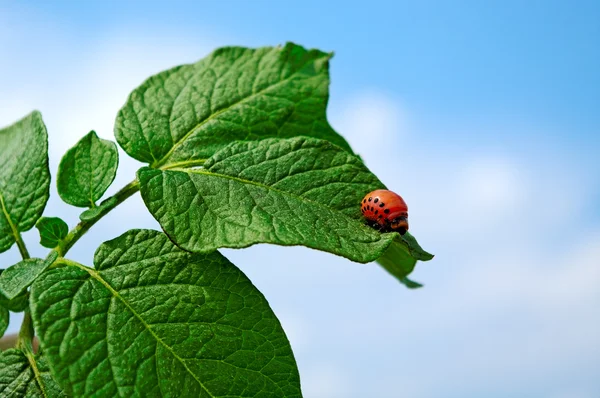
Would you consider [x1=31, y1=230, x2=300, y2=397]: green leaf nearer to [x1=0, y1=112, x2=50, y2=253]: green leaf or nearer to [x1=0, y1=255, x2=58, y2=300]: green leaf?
[x1=0, y1=255, x2=58, y2=300]: green leaf

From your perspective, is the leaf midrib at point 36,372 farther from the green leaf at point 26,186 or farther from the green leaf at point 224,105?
the green leaf at point 224,105

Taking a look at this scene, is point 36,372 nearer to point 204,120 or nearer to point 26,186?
point 26,186

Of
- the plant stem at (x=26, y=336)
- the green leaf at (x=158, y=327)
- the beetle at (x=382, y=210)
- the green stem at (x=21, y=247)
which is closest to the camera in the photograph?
the green leaf at (x=158, y=327)

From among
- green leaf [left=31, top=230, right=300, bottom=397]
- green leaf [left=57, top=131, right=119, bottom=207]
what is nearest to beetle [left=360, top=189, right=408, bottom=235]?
green leaf [left=31, top=230, right=300, bottom=397]

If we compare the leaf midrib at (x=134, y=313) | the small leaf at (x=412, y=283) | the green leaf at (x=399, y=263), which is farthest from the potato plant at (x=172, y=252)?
the small leaf at (x=412, y=283)

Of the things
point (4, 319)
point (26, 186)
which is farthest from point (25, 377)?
point (26, 186)

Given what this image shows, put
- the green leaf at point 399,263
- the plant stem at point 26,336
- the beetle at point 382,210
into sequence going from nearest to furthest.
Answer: the beetle at point 382,210, the plant stem at point 26,336, the green leaf at point 399,263
